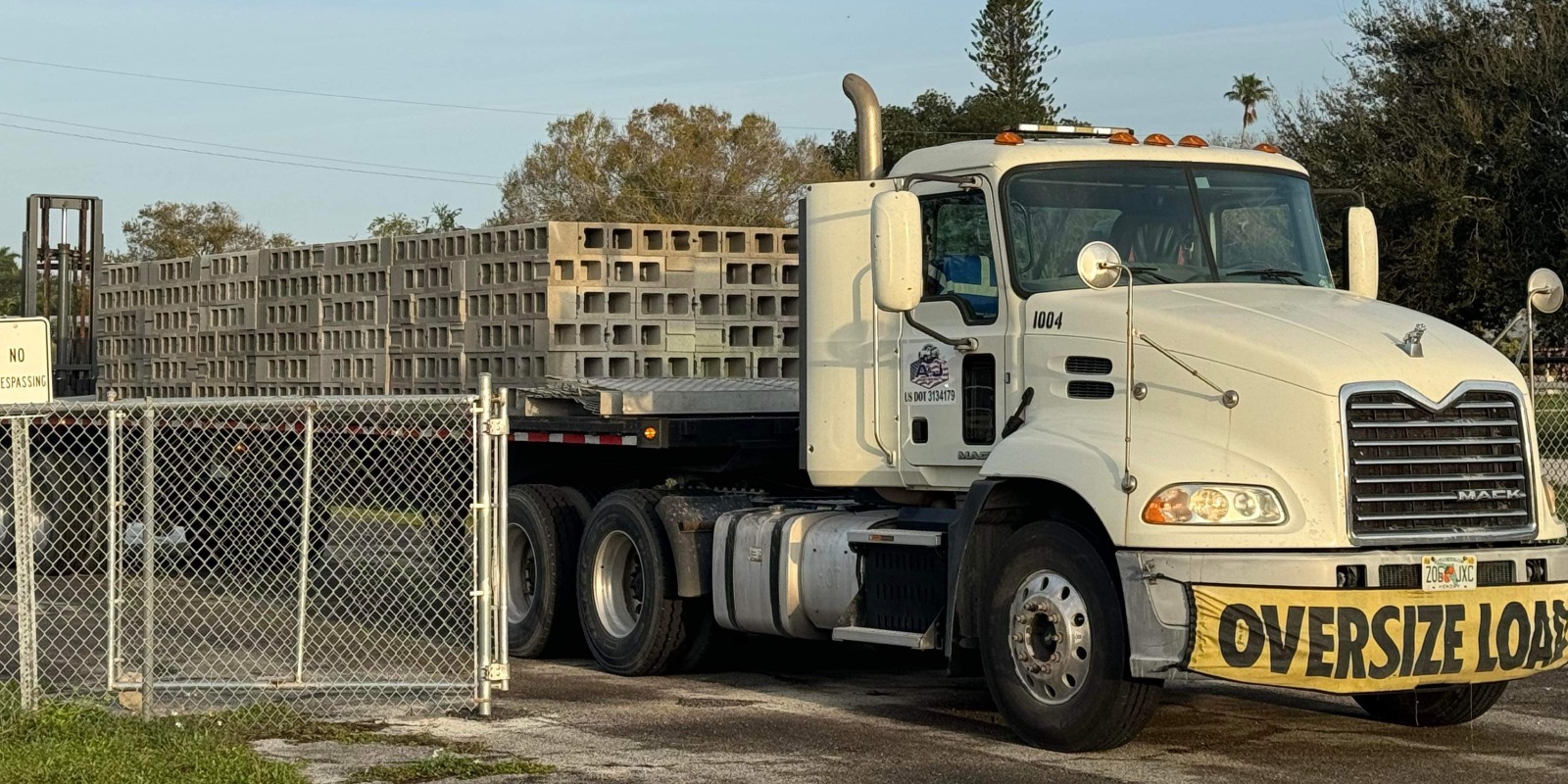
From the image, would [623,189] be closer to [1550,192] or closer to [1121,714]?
[1550,192]

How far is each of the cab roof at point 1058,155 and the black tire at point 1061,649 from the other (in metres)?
1.91

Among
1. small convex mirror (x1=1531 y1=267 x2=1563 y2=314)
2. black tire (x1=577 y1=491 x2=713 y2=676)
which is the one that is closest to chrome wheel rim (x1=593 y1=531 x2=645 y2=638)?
black tire (x1=577 y1=491 x2=713 y2=676)

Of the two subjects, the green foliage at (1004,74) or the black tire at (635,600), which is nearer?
the black tire at (635,600)

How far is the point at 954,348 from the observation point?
9695 millimetres

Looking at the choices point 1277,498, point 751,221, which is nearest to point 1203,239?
point 1277,498

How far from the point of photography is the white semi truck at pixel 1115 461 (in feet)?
26.8

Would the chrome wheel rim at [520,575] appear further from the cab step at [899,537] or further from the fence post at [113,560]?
the fence post at [113,560]

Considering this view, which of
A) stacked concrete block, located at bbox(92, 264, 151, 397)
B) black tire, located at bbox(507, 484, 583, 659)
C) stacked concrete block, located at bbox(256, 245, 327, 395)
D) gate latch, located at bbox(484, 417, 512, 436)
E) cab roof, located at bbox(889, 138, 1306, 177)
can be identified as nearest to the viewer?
gate latch, located at bbox(484, 417, 512, 436)

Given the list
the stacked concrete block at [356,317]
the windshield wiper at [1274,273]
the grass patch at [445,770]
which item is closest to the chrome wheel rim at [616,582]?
the stacked concrete block at [356,317]

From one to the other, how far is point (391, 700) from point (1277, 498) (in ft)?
15.1

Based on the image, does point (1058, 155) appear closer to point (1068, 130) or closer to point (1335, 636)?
point (1068, 130)

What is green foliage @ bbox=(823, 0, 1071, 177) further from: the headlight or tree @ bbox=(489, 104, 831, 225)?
the headlight

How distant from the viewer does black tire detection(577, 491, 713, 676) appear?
37.9 feet

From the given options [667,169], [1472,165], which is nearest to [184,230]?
[667,169]
